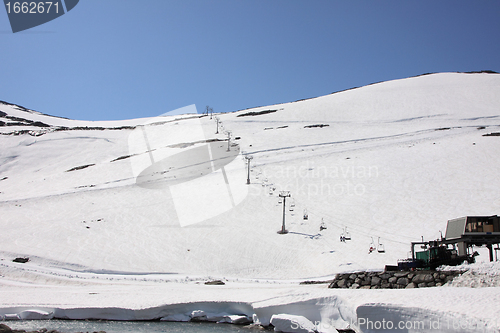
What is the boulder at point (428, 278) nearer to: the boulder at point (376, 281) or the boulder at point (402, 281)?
the boulder at point (402, 281)

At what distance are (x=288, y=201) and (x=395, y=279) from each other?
1970 cm

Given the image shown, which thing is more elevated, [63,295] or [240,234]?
[63,295]

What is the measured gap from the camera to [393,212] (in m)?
31.0

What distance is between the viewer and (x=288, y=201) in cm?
3503

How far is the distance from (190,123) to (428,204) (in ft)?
220

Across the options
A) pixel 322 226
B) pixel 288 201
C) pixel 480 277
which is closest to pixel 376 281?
pixel 480 277

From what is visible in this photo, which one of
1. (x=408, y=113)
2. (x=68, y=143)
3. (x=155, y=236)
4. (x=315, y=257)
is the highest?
(x=68, y=143)

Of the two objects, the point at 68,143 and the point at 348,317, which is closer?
the point at 348,317

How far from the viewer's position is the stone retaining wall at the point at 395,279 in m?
14.1

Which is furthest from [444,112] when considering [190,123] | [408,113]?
[190,123]

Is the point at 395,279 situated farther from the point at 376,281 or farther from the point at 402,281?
the point at 376,281

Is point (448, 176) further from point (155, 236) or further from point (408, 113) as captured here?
point (408, 113)

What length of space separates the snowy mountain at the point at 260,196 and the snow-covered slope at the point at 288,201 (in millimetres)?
152

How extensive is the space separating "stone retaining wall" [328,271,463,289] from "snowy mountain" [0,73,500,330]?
5513 mm
